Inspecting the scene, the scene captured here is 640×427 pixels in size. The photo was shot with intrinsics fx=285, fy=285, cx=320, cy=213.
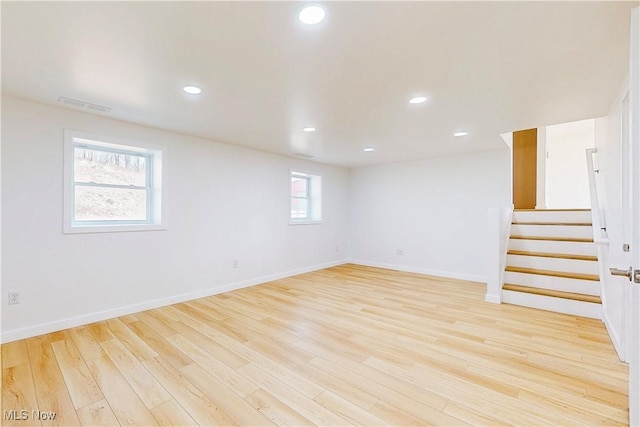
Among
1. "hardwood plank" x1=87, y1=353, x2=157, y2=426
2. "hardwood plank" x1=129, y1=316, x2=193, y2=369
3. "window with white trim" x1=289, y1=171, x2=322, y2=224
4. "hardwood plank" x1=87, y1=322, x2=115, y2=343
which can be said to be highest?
"window with white trim" x1=289, y1=171, x2=322, y2=224

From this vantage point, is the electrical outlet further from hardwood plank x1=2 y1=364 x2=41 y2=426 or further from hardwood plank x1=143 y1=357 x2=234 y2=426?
hardwood plank x1=143 y1=357 x2=234 y2=426

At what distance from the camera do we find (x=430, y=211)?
5.28 m

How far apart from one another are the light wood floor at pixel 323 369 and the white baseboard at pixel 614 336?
52 mm

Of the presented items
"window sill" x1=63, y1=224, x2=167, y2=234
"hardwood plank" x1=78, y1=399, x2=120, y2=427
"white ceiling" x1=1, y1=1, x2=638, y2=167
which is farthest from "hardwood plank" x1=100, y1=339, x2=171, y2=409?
"white ceiling" x1=1, y1=1, x2=638, y2=167

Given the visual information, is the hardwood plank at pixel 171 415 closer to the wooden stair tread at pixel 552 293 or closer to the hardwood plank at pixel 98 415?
the hardwood plank at pixel 98 415

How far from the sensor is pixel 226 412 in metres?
1.65

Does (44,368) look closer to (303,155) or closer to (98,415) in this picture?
(98,415)

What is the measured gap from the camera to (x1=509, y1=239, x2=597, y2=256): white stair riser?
3.58 m

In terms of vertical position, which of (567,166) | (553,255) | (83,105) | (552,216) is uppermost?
(567,166)

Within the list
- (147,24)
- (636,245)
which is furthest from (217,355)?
(636,245)

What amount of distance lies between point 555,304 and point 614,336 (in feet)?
2.62

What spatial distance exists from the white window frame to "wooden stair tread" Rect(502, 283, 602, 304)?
4448mm

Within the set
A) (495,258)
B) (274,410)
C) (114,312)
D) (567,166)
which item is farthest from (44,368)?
(567,166)

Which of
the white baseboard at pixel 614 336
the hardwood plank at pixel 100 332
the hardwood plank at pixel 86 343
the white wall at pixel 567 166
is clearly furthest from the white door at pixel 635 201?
the white wall at pixel 567 166
